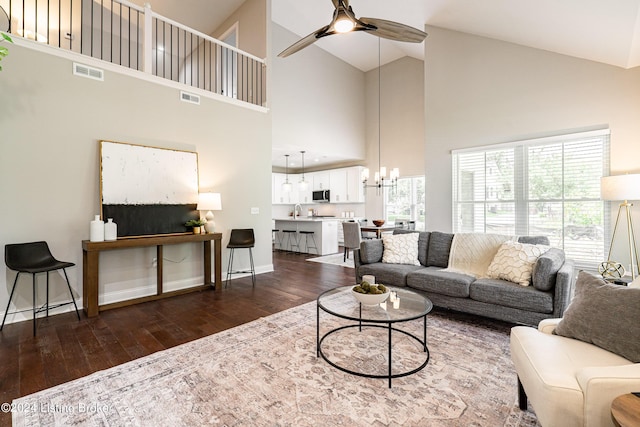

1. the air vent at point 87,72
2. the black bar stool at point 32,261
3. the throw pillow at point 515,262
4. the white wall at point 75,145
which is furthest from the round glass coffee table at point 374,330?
the air vent at point 87,72

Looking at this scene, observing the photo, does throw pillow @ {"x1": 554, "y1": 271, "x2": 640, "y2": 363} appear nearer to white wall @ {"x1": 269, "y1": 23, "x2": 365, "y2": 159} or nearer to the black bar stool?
the black bar stool

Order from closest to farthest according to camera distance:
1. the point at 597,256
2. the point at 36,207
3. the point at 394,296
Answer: the point at 394,296 < the point at 36,207 < the point at 597,256

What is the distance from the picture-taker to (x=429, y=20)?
5.23 metres

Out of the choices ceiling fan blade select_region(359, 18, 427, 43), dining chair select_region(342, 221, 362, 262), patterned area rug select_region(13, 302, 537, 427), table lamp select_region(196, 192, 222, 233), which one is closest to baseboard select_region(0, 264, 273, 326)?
table lamp select_region(196, 192, 222, 233)

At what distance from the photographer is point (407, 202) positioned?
8.75m

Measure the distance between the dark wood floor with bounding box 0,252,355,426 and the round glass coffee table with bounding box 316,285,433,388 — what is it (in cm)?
113

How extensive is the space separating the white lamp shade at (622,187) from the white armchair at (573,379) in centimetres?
245

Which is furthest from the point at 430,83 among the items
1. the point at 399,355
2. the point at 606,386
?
the point at 606,386

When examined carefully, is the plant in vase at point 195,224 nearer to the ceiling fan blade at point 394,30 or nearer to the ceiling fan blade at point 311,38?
the ceiling fan blade at point 311,38

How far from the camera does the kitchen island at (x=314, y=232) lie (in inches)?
301

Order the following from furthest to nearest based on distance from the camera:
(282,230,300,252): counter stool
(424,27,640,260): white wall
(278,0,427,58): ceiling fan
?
(282,230,300,252): counter stool → (424,27,640,260): white wall → (278,0,427,58): ceiling fan

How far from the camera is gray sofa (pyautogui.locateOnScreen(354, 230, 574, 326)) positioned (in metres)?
2.72

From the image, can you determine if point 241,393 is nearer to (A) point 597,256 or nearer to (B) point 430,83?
(A) point 597,256

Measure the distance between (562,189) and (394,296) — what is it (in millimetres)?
3314
